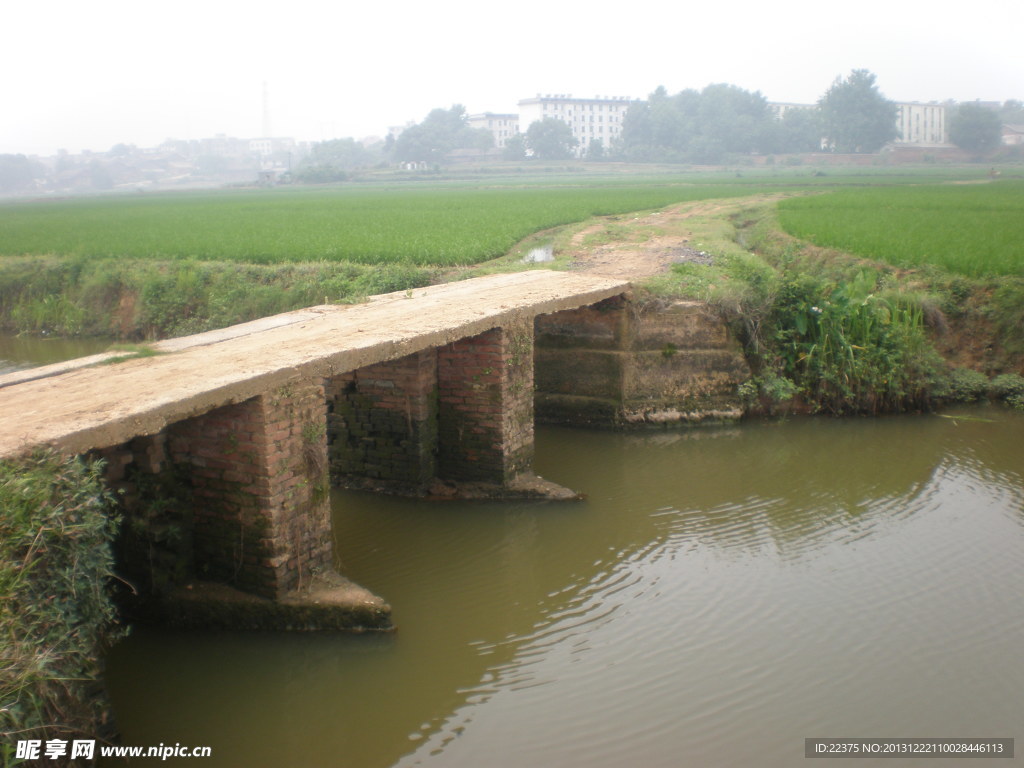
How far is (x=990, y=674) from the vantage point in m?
4.60

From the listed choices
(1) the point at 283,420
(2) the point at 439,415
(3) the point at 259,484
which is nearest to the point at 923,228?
(2) the point at 439,415

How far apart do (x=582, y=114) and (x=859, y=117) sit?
3663cm

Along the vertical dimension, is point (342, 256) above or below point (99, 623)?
above

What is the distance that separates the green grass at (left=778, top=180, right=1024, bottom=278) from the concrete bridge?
6646 mm

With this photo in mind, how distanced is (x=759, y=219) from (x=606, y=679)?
1717 cm

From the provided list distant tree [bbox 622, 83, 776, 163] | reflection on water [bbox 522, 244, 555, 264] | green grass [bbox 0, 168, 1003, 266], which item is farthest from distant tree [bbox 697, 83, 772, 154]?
reflection on water [bbox 522, 244, 555, 264]

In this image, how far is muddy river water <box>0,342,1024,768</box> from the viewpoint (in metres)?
4.16

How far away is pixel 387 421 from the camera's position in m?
7.22

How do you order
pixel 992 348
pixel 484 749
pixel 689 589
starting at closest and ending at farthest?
1. pixel 484 749
2. pixel 689 589
3. pixel 992 348

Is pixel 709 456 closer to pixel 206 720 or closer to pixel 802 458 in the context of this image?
pixel 802 458

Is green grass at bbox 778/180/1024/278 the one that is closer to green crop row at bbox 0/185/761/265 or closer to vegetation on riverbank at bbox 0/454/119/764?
green crop row at bbox 0/185/761/265

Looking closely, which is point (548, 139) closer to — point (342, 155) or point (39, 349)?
point (342, 155)

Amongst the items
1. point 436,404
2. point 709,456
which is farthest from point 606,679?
point 709,456

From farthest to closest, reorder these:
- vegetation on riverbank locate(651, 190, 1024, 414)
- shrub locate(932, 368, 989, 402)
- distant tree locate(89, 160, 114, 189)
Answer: distant tree locate(89, 160, 114, 189) → shrub locate(932, 368, 989, 402) → vegetation on riverbank locate(651, 190, 1024, 414)
